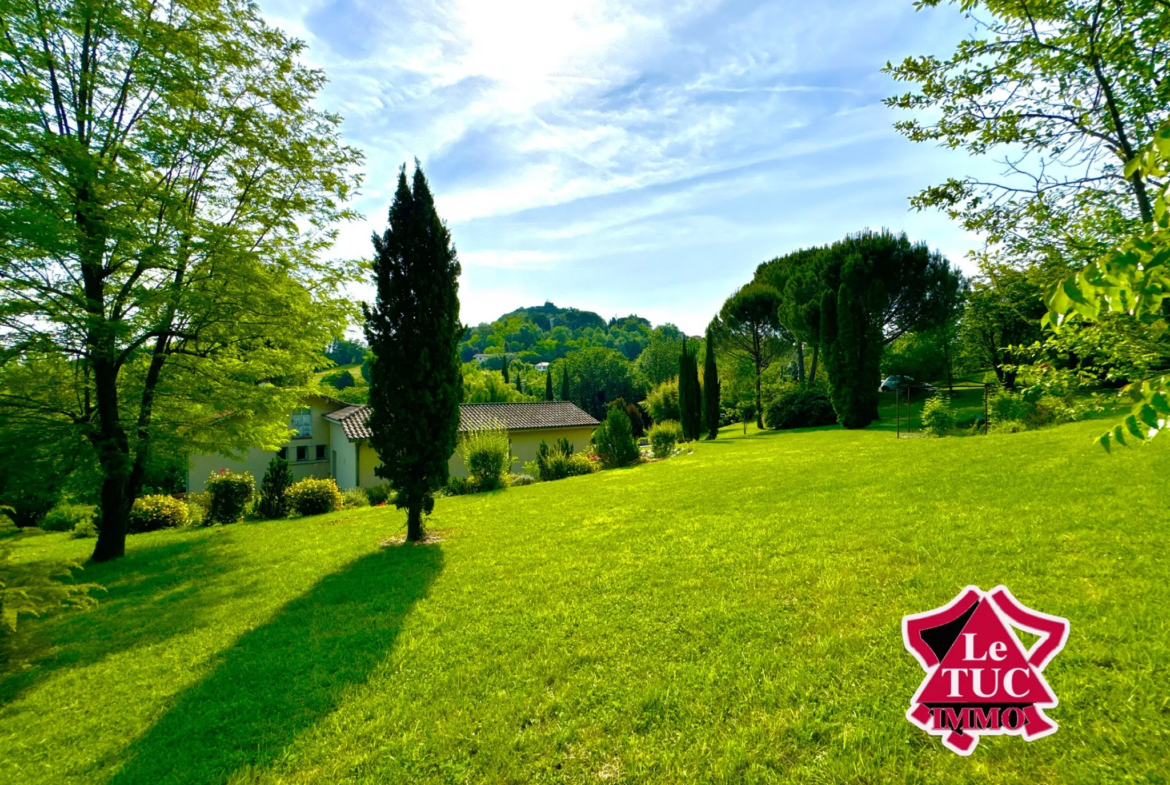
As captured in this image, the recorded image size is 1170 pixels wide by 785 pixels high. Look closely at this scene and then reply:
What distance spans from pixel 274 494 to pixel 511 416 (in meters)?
16.1

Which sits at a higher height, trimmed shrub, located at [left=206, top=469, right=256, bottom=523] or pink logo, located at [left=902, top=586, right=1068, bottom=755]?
pink logo, located at [left=902, top=586, right=1068, bottom=755]

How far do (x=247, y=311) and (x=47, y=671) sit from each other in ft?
19.5

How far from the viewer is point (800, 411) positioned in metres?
28.7

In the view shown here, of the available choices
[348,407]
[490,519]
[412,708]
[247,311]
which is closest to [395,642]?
[412,708]

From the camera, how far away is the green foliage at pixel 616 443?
1908 cm

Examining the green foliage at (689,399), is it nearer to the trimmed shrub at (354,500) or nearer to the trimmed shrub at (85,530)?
the trimmed shrub at (354,500)

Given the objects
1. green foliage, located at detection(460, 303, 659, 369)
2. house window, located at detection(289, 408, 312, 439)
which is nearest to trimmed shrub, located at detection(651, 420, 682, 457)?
house window, located at detection(289, 408, 312, 439)

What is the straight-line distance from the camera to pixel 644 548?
6.56 metres

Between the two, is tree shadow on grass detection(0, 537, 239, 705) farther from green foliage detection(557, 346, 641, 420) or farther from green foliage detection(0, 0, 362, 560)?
green foliage detection(557, 346, 641, 420)

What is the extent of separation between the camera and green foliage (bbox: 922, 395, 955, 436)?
658 inches

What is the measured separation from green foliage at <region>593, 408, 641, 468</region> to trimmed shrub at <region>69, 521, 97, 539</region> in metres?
15.5

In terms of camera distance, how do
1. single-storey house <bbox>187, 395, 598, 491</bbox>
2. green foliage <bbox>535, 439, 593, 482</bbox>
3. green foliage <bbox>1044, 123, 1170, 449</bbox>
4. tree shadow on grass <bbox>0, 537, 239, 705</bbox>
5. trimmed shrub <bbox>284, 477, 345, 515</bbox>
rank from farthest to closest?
single-storey house <bbox>187, 395, 598, 491</bbox>
green foliage <bbox>535, 439, 593, 482</bbox>
trimmed shrub <bbox>284, 477, 345, 515</bbox>
tree shadow on grass <bbox>0, 537, 239, 705</bbox>
green foliage <bbox>1044, 123, 1170, 449</bbox>

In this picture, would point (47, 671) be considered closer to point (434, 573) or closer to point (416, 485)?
point (434, 573)

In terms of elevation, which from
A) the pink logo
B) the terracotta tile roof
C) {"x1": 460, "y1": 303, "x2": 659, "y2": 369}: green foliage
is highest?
{"x1": 460, "y1": 303, "x2": 659, "y2": 369}: green foliage
